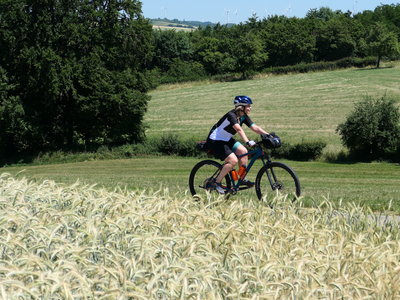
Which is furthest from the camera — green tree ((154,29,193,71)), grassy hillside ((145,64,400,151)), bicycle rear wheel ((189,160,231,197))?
green tree ((154,29,193,71))

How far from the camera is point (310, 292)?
12.8 ft

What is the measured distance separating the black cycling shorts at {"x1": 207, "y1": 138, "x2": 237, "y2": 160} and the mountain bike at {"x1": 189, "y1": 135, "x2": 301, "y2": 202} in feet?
1.03

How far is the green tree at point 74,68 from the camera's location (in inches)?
1261

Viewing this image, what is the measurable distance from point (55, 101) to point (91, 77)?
279 centimetres

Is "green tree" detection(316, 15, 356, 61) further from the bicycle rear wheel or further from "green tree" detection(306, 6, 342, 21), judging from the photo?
the bicycle rear wheel

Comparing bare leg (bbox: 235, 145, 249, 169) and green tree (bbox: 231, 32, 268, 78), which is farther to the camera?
green tree (bbox: 231, 32, 268, 78)

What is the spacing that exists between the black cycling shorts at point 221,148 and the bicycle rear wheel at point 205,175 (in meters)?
0.33

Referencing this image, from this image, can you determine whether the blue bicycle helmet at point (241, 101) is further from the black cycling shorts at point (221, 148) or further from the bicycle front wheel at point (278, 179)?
the bicycle front wheel at point (278, 179)

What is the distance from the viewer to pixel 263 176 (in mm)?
9812

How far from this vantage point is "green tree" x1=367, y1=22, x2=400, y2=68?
79938 millimetres

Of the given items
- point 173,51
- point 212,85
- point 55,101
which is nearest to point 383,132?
point 55,101

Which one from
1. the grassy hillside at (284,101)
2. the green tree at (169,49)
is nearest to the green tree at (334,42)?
the grassy hillside at (284,101)

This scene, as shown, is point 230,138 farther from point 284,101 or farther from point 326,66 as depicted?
point 326,66

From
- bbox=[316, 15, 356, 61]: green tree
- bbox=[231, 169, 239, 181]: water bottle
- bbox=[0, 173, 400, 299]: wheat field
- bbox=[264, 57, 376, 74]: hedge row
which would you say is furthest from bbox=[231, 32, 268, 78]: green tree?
bbox=[0, 173, 400, 299]: wheat field
